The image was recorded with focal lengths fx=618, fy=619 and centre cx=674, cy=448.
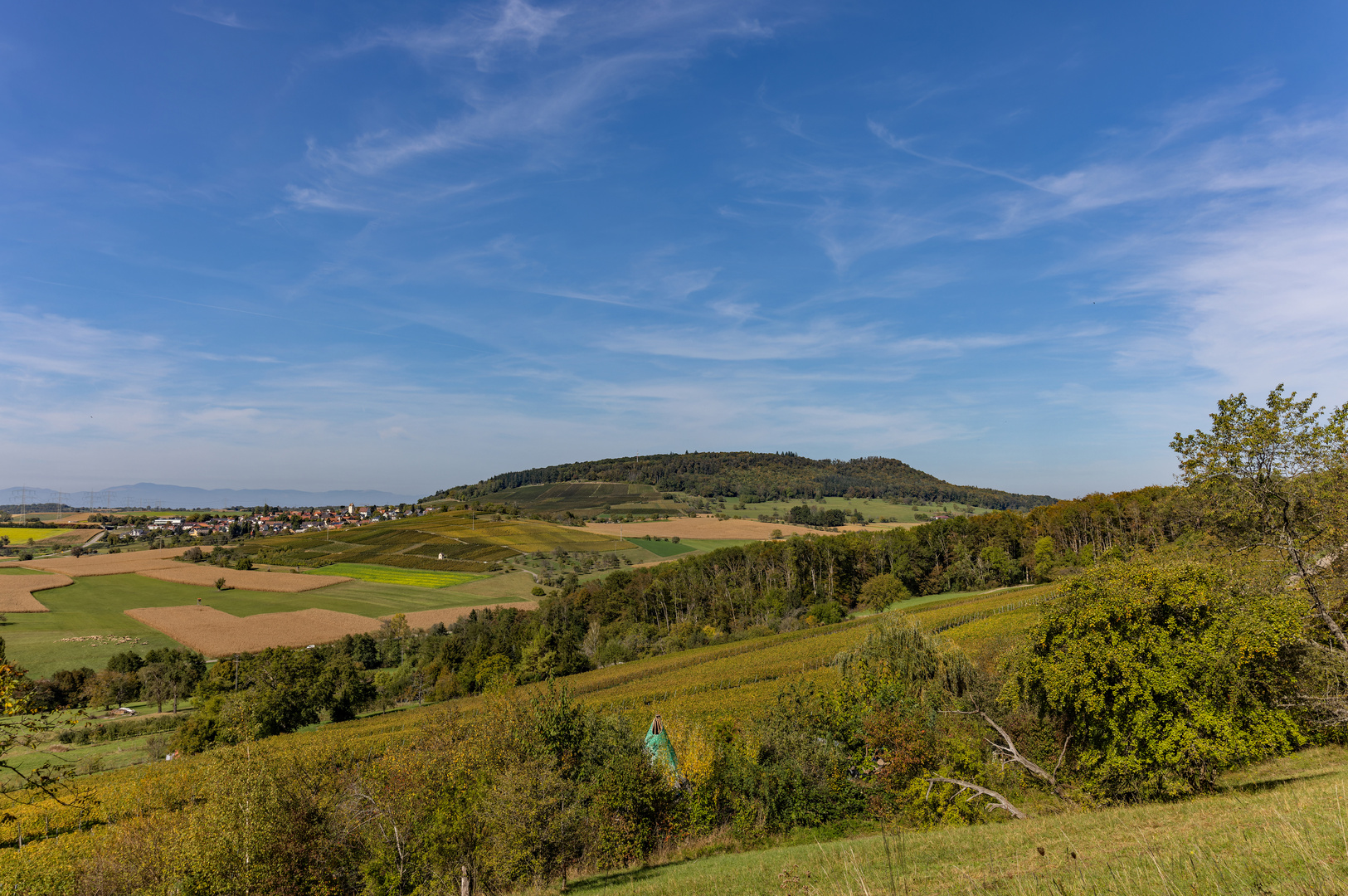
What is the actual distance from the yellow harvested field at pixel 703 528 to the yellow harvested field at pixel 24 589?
9693 centimetres

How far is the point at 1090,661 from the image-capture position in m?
23.2

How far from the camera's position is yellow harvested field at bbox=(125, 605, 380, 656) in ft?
264

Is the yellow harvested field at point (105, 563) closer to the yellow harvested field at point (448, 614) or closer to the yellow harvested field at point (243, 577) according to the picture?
the yellow harvested field at point (243, 577)

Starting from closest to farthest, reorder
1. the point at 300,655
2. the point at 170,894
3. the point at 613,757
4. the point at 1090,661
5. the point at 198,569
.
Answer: the point at 170,894 → the point at 1090,661 → the point at 613,757 → the point at 300,655 → the point at 198,569

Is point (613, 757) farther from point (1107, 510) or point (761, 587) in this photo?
point (1107, 510)

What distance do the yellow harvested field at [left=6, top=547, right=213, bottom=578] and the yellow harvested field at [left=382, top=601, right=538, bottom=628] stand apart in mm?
49150

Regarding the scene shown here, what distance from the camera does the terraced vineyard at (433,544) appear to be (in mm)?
132125

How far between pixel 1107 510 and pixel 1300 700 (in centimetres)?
10758

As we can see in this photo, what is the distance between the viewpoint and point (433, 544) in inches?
5625

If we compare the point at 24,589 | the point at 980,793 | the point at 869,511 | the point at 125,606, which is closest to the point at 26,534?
the point at 24,589

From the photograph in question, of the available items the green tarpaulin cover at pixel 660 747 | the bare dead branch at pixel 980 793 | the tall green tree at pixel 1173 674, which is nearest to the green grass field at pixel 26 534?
the green tarpaulin cover at pixel 660 747

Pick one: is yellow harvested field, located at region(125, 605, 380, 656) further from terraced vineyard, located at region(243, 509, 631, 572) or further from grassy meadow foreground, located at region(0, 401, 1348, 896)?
terraced vineyard, located at region(243, 509, 631, 572)

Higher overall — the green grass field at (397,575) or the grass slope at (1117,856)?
the grass slope at (1117,856)

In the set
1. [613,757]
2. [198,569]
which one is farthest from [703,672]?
[198,569]
